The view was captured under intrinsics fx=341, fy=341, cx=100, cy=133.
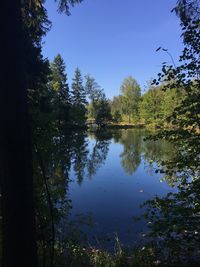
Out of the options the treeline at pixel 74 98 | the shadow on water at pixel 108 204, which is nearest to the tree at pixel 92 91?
the treeline at pixel 74 98

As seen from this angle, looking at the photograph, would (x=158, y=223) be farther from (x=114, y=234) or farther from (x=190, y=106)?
(x=114, y=234)

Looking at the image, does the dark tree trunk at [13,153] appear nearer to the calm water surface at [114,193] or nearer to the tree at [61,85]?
the calm water surface at [114,193]

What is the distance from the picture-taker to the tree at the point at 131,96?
3755 inches

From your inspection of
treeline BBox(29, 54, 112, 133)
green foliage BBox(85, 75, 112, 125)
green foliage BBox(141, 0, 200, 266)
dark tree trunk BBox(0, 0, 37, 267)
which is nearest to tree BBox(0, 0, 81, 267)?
dark tree trunk BBox(0, 0, 37, 267)

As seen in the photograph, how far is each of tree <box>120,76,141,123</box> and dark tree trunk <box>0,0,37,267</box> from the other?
302 ft

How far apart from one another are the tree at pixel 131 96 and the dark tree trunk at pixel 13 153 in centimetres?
9208

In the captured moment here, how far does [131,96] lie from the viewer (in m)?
96.5

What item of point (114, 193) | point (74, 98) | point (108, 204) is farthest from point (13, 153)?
point (74, 98)

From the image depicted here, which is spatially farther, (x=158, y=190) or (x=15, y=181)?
(x=158, y=190)

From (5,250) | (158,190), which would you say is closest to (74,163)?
(158,190)

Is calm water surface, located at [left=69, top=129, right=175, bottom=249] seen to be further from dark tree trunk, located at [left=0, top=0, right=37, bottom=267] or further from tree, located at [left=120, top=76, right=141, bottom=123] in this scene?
tree, located at [left=120, top=76, right=141, bottom=123]

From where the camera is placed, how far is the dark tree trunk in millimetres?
2707

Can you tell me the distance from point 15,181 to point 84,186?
15.1 meters

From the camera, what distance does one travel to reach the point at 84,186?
17.6 metres
